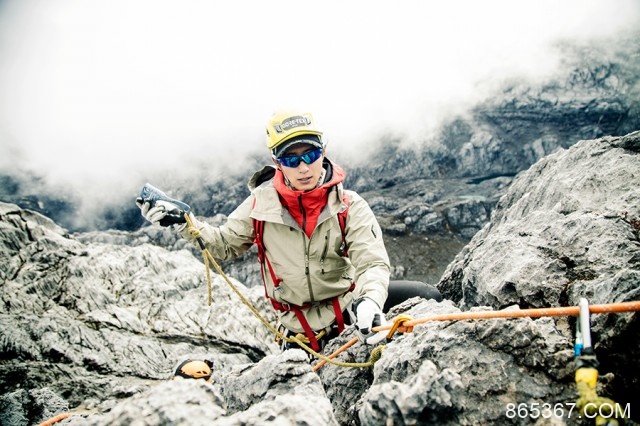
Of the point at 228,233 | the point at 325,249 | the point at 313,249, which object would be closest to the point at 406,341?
the point at 325,249

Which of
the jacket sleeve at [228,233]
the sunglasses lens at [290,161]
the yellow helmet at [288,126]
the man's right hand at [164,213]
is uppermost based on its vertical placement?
the yellow helmet at [288,126]

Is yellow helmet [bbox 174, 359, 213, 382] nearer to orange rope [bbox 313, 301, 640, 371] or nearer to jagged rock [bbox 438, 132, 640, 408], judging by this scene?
orange rope [bbox 313, 301, 640, 371]

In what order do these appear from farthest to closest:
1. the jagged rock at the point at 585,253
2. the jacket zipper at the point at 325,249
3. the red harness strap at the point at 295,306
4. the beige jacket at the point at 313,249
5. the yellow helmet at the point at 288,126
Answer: the red harness strap at the point at 295,306, the jacket zipper at the point at 325,249, the beige jacket at the point at 313,249, the yellow helmet at the point at 288,126, the jagged rock at the point at 585,253

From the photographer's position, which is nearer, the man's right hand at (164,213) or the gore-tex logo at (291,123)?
the gore-tex logo at (291,123)

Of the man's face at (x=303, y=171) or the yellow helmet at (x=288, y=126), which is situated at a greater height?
the yellow helmet at (x=288, y=126)

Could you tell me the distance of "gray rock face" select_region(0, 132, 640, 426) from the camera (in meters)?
3.43

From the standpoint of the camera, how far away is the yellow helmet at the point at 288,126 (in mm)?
5727

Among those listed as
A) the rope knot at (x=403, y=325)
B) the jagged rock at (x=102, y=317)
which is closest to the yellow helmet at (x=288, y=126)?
the rope knot at (x=403, y=325)

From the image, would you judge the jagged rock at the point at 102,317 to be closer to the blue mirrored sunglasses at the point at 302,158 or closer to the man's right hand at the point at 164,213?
the man's right hand at the point at 164,213

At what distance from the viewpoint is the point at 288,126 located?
19.0 ft

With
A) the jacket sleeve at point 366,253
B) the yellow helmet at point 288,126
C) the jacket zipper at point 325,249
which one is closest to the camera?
the jacket sleeve at point 366,253

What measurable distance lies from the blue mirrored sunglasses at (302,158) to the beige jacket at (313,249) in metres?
0.68

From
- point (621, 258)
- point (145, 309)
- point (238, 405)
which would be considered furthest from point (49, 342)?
point (621, 258)

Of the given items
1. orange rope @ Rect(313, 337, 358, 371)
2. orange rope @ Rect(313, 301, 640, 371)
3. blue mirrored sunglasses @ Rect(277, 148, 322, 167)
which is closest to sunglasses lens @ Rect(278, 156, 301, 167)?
blue mirrored sunglasses @ Rect(277, 148, 322, 167)
